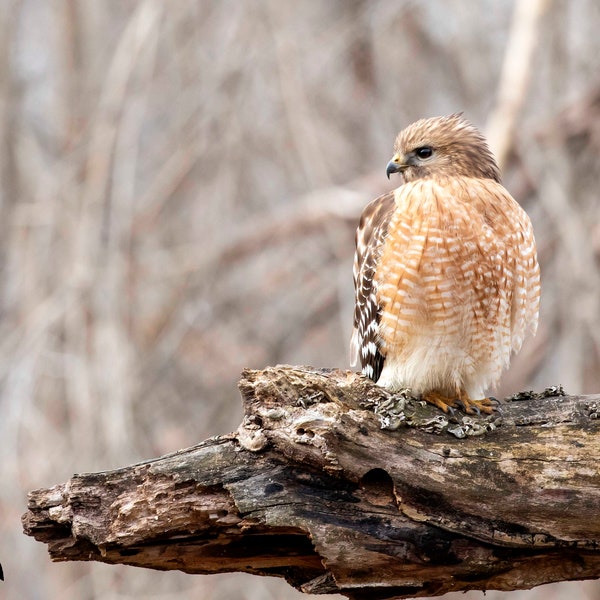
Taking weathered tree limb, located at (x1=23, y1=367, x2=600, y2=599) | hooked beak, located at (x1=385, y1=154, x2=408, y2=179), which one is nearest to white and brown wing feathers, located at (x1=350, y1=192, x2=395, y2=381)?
hooked beak, located at (x1=385, y1=154, x2=408, y2=179)

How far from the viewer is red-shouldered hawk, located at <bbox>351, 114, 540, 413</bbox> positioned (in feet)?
14.4

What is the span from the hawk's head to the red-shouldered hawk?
2 cm

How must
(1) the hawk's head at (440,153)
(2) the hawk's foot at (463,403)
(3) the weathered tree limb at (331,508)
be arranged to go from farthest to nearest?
(1) the hawk's head at (440,153)
(2) the hawk's foot at (463,403)
(3) the weathered tree limb at (331,508)

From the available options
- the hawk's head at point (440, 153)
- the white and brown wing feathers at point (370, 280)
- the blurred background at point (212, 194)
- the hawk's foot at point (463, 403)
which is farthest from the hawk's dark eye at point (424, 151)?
the blurred background at point (212, 194)

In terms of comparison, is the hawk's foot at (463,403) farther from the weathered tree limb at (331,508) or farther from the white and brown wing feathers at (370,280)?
the weathered tree limb at (331,508)

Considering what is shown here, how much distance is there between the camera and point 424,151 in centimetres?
493

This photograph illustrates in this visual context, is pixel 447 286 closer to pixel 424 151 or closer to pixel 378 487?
pixel 424 151

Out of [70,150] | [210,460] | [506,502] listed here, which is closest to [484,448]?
[506,502]

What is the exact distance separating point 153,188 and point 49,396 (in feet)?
6.05

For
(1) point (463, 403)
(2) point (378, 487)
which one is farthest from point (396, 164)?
(2) point (378, 487)

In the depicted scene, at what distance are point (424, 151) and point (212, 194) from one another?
3.50 metres

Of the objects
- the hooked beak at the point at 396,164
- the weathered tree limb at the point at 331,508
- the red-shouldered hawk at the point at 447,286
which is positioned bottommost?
the weathered tree limb at the point at 331,508

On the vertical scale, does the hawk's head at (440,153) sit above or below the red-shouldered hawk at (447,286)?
above

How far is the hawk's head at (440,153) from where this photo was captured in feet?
16.0
